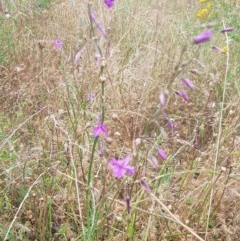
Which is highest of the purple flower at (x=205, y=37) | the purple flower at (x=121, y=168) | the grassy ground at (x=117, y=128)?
the purple flower at (x=205, y=37)

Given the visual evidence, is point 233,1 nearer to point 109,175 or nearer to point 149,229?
point 109,175

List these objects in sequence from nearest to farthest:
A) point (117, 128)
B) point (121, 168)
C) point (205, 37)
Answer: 1. point (205, 37)
2. point (121, 168)
3. point (117, 128)

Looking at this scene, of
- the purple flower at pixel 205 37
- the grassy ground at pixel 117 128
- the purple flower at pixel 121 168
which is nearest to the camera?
the purple flower at pixel 205 37

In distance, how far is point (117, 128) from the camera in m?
2.27

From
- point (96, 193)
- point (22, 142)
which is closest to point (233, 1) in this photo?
point (22, 142)

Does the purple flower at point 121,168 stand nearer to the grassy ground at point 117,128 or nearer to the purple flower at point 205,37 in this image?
the grassy ground at point 117,128

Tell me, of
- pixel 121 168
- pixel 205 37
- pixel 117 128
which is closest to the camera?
pixel 205 37

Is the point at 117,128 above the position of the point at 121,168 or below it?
below

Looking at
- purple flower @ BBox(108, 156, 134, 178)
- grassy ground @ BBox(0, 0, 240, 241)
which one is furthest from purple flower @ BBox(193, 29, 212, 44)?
purple flower @ BBox(108, 156, 134, 178)

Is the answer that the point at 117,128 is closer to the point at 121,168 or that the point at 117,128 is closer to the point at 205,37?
the point at 121,168

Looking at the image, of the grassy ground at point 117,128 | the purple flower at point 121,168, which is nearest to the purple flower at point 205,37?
the grassy ground at point 117,128

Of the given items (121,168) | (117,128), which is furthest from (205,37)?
(117,128)

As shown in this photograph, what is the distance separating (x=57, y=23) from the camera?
11.8 ft

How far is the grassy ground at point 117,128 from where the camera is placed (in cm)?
155
